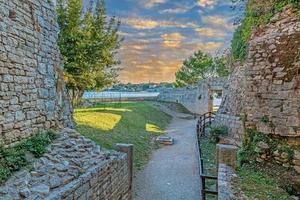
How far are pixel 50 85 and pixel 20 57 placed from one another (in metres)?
1.20

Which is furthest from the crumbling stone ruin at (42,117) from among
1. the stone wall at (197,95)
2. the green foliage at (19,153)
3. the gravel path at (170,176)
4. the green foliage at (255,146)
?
the stone wall at (197,95)

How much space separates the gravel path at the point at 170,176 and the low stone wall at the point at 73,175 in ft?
3.24

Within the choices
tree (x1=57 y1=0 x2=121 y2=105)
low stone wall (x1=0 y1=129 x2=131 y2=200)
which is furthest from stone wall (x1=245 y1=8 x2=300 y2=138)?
tree (x1=57 y1=0 x2=121 y2=105)

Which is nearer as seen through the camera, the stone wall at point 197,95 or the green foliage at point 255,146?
the green foliage at point 255,146

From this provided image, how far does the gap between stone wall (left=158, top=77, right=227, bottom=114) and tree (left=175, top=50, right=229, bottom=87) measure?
3893 millimetres

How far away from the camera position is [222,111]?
13.1 metres

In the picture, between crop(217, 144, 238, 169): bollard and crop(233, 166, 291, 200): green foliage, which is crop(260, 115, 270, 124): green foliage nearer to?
crop(217, 144, 238, 169): bollard

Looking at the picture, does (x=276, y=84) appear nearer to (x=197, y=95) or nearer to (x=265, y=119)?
(x=265, y=119)

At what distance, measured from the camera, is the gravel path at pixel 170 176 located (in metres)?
6.73

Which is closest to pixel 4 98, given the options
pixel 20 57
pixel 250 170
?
pixel 20 57

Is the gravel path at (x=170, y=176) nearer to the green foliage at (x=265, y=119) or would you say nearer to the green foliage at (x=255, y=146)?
the green foliage at (x=255, y=146)

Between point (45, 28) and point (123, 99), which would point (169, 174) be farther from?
point (123, 99)

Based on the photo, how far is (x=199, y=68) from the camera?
31.3 meters

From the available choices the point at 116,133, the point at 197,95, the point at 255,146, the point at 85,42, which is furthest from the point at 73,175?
the point at 197,95
